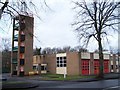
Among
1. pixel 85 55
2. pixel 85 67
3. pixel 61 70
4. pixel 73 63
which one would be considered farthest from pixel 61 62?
pixel 85 55

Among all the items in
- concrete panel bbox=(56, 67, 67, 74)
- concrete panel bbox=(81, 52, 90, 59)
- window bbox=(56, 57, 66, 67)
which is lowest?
concrete panel bbox=(56, 67, 67, 74)

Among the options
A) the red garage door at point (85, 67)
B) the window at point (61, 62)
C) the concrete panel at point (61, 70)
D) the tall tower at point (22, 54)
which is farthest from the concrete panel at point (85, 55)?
the tall tower at point (22, 54)

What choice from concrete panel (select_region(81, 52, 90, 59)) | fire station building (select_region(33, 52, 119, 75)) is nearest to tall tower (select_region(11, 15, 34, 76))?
fire station building (select_region(33, 52, 119, 75))

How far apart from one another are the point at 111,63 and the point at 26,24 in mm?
42376

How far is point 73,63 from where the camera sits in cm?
4972

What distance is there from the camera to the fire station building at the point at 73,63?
49.7 metres

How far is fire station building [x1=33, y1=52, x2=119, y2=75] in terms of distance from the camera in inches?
1957

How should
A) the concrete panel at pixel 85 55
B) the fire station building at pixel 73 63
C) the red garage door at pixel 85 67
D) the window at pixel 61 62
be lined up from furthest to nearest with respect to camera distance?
the concrete panel at pixel 85 55 → the window at pixel 61 62 → the red garage door at pixel 85 67 → the fire station building at pixel 73 63

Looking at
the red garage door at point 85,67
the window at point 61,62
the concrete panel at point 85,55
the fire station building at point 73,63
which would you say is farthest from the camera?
the concrete panel at point 85,55

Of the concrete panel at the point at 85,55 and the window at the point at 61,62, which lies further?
the concrete panel at the point at 85,55

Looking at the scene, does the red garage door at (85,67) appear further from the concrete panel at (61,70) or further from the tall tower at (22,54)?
the tall tower at (22,54)

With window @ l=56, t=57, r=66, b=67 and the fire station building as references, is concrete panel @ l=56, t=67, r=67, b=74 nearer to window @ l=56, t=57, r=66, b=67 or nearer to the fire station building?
the fire station building

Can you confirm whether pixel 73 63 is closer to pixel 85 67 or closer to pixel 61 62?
pixel 85 67

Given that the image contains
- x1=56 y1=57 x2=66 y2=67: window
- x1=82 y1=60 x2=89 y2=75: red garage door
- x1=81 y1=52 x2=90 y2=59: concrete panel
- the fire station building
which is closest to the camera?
the fire station building
